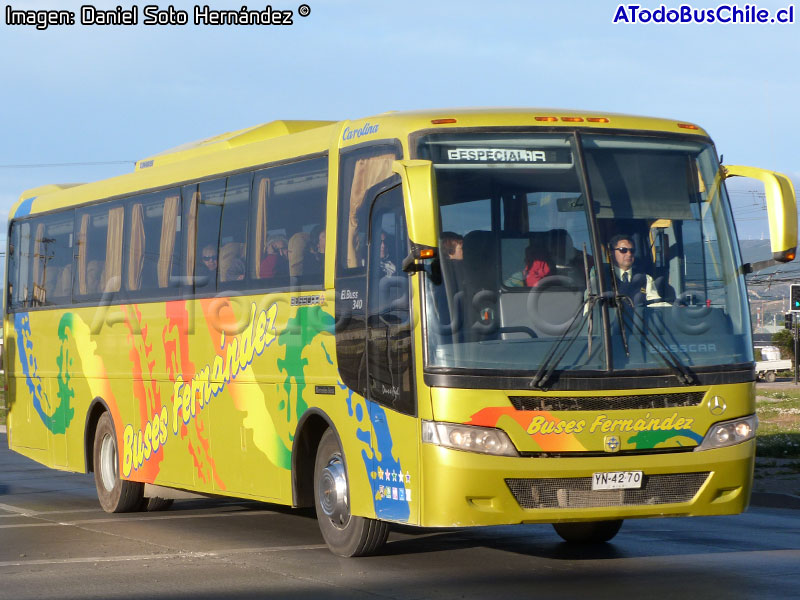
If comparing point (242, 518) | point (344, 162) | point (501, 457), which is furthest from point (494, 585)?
point (242, 518)

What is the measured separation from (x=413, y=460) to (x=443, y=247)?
148 cm

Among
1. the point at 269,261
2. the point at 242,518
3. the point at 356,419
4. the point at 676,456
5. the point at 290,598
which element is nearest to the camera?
the point at 290,598

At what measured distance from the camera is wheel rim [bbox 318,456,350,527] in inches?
436

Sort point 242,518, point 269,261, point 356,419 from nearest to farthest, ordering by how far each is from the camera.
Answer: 1. point 356,419
2. point 269,261
3. point 242,518

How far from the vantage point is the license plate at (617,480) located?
9617 mm

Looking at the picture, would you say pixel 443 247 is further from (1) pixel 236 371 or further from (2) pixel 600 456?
(1) pixel 236 371

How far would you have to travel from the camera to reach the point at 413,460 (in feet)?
32.2

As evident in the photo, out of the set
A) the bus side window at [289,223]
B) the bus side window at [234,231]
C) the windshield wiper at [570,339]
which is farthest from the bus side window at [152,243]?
the windshield wiper at [570,339]

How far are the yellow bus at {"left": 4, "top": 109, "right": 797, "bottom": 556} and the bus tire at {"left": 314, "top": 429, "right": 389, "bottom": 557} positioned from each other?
0.07ft

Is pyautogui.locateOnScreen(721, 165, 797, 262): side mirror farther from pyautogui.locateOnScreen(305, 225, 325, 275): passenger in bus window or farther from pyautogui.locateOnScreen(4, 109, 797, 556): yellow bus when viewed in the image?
pyautogui.locateOnScreen(305, 225, 325, 275): passenger in bus window

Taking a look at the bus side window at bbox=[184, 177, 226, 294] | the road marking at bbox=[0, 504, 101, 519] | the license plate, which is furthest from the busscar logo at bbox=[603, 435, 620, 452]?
the road marking at bbox=[0, 504, 101, 519]

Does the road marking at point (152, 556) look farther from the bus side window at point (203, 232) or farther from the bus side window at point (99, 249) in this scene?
the bus side window at point (99, 249)

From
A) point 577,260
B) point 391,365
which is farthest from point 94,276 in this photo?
point 577,260

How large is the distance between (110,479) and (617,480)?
25.4 ft
